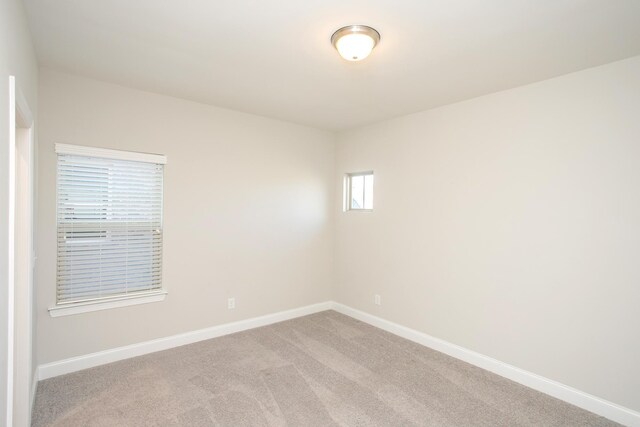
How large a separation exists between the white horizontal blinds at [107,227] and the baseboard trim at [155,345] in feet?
1.71

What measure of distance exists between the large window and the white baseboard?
51cm

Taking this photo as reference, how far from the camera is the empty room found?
204 cm

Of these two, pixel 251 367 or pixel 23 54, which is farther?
pixel 251 367

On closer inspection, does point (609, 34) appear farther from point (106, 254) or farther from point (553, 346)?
point (106, 254)

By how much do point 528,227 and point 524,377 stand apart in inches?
50.0

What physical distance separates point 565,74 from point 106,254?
4.16 metres

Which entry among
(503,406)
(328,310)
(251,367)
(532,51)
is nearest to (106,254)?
(251,367)

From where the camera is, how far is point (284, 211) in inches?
169

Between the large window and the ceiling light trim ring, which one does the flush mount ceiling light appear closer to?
the ceiling light trim ring

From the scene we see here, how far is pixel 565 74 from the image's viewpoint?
2615mm

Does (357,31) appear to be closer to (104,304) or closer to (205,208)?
(205,208)

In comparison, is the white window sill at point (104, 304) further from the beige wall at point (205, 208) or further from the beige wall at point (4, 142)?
the beige wall at point (4, 142)

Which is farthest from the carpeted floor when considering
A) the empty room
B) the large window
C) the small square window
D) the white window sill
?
the small square window

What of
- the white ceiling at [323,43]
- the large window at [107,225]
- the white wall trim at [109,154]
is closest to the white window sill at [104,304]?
the large window at [107,225]
